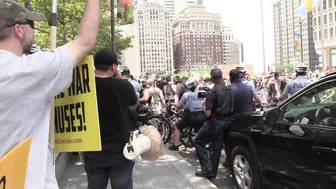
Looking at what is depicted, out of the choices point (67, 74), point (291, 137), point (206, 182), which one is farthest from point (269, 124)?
point (67, 74)

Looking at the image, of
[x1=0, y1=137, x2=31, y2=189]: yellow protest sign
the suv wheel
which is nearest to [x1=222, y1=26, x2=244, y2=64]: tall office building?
the suv wheel

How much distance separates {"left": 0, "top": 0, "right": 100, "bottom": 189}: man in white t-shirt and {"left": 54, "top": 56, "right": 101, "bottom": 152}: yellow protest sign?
397mm

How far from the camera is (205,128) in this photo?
581cm

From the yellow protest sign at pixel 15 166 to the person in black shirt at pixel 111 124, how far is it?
1.48m

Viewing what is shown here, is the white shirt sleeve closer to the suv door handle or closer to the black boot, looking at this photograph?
the suv door handle

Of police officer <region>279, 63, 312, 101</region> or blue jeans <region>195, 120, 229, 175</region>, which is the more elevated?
police officer <region>279, 63, 312, 101</region>

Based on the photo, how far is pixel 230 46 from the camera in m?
89.1

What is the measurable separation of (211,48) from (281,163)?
82392 mm

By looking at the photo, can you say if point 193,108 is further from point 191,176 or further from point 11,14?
point 11,14

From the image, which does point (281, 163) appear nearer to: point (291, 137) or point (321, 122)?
point (291, 137)

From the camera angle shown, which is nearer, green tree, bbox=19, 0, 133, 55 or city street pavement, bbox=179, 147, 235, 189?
city street pavement, bbox=179, 147, 235, 189

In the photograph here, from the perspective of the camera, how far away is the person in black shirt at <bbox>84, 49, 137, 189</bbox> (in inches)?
115

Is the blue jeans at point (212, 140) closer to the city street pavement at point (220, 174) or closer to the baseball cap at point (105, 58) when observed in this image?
the city street pavement at point (220, 174)

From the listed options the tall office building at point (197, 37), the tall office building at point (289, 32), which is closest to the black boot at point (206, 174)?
the tall office building at point (289, 32)
